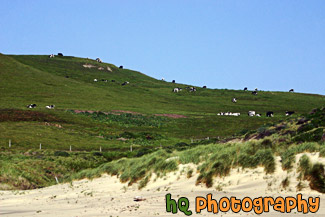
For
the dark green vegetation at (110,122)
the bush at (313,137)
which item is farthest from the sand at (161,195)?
the bush at (313,137)

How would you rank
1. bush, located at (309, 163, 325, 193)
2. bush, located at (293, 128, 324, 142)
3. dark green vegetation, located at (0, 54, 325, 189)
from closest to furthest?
bush, located at (309, 163, 325, 193)
bush, located at (293, 128, 324, 142)
dark green vegetation, located at (0, 54, 325, 189)

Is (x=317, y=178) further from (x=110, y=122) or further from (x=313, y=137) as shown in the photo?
(x=110, y=122)

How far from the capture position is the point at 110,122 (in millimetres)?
93375

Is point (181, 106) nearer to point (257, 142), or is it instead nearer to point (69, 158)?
point (69, 158)

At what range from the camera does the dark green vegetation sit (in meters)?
33.8

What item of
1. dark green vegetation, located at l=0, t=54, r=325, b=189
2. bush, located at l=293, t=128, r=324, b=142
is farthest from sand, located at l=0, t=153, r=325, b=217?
bush, located at l=293, t=128, r=324, b=142

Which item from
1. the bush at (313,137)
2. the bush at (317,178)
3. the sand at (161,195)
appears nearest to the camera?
the bush at (317,178)

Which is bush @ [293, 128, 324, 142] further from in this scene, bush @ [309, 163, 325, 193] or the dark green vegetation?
bush @ [309, 163, 325, 193]

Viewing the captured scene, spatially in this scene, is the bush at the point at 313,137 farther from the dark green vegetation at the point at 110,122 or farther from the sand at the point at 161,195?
the sand at the point at 161,195

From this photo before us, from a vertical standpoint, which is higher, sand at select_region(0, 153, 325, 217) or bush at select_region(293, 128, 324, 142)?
bush at select_region(293, 128, 324, 142)

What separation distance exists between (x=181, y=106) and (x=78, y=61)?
271 ft

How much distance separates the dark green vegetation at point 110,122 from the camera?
111 ft

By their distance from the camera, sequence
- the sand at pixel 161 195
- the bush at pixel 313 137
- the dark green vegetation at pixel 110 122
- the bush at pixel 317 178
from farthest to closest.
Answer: the dark green vegetation at pixel 110 122, the bush at pixel 313 137, the sand at pixel 161 195, the bush at pixel 317 178

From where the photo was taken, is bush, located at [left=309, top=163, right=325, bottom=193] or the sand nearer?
bush, located at [left=309, top=163, right=325, bottom=193]
